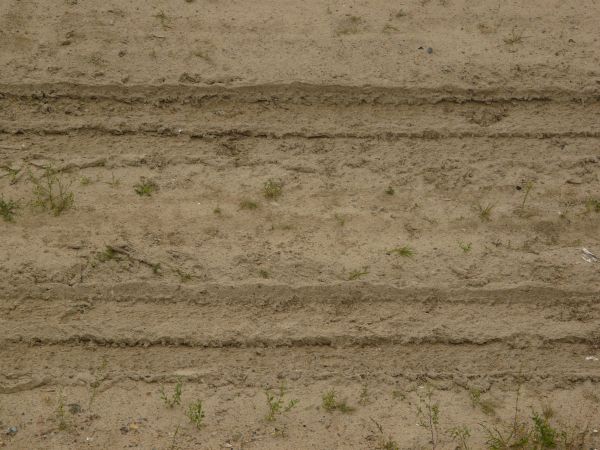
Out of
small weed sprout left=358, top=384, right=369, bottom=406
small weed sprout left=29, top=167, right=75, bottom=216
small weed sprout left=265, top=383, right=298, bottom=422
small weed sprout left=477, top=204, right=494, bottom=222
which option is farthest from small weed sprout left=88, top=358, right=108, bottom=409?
small weed sprout left=477, top=204, right=494, bottom=222

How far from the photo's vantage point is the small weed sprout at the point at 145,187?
5.02m

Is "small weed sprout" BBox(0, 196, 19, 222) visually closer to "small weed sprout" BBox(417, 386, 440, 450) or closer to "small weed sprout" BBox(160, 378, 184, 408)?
"small weed sprout" BBox(160, 378, 184, 408)

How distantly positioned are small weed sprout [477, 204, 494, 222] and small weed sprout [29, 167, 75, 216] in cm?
246

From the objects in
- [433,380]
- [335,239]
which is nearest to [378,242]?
[335,239]

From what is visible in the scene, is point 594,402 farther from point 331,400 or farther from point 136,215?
point 136,215

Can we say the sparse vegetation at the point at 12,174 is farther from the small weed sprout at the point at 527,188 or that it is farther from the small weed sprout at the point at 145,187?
the small weed sprout at the point at 527,188

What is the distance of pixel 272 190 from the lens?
16.6 ft

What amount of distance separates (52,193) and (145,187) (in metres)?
0.55

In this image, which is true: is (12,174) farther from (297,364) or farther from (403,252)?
(403,252)

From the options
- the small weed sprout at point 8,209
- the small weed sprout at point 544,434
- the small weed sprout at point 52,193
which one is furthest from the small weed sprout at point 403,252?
the small weed sprout at point 8,209

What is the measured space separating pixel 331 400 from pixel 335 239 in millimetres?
1037

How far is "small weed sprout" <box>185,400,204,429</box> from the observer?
13.5 ft

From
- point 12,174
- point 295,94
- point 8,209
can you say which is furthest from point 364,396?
point 12,174

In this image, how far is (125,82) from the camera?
5.48m
